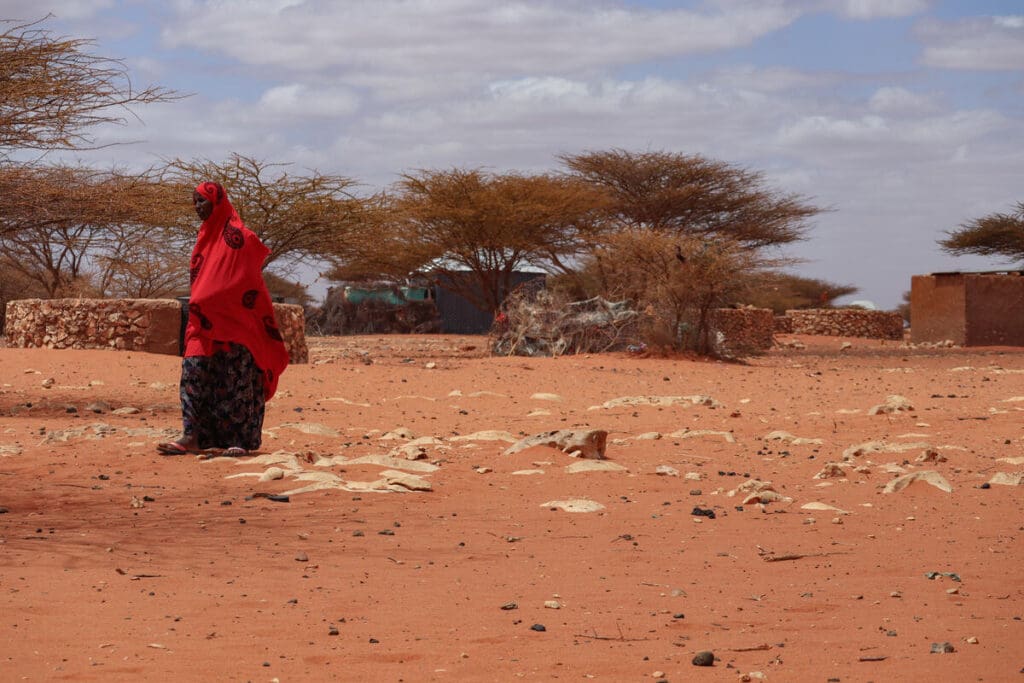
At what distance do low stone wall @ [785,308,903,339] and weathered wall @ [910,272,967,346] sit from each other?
4.43m

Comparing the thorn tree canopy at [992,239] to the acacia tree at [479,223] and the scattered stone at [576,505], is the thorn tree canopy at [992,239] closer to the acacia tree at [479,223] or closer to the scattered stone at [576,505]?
the acacia tree at [479,223]

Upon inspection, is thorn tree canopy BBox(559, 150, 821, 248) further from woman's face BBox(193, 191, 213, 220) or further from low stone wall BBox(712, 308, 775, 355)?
woman's face BBox(193, 191, 213, 220)

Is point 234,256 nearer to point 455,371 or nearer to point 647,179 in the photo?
point 455,371

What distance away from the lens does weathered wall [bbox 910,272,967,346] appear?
26531 mm

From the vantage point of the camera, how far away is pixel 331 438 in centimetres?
876

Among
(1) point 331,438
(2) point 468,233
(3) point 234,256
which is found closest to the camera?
(3) point 234,256

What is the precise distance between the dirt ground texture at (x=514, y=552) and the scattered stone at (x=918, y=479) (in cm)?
4

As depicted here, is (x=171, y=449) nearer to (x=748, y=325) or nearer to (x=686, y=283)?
(x=686, y=283)

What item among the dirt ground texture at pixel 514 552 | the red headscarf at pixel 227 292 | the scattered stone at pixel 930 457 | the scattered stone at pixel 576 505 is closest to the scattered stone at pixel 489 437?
the dirt ground texture at pixel 514 552

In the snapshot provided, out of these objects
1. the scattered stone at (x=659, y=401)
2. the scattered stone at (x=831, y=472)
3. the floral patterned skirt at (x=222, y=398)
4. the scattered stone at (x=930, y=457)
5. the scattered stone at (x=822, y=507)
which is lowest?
the scattered stone at (x=822, y=507)

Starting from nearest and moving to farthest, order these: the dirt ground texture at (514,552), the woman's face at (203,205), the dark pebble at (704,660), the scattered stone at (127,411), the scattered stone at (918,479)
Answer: the dark pebble at (704,660), the dirt ground texture at (514,552), the scattered stone at (918,479), the woman's face at (203,205), the scattered stone at (127,411)

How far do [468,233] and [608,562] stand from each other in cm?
2177

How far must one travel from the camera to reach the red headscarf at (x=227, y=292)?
297 inches

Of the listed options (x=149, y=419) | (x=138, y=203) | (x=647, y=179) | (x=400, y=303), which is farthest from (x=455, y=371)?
(x=400, y=303)
